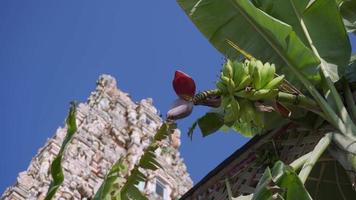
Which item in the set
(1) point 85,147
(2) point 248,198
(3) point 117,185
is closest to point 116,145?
A: (1) point 85,147

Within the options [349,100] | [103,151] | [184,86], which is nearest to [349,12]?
[349,100]

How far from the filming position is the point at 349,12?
11.6 feet

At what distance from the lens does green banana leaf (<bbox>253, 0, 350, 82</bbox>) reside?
2982mm

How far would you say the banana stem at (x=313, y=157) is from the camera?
2.36 metres

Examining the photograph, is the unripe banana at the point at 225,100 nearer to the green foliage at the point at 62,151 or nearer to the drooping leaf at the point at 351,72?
the drooping leaf at the point at 351,72

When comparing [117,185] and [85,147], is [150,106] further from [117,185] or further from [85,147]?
[117,185]

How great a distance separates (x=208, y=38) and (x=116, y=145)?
1338 cm

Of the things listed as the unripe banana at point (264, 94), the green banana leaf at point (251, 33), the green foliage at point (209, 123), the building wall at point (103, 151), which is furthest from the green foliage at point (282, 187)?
the building wall at point (103, 151)

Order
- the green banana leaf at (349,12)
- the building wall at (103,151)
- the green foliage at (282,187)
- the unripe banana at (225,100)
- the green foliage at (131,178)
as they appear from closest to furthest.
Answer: the green foliage at (282,187) → the unripe banana at (225,100) → the green foliage at (131,178) → the green banana leaf at (349,12) → the building wall at (103,151)

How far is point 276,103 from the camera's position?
9.05 ft

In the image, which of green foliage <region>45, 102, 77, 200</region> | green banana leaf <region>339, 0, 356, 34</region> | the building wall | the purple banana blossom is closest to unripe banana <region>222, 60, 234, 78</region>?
the purple banana blossom

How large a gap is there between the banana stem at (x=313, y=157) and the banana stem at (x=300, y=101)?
0.78 ft

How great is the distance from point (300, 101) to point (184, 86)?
526mm

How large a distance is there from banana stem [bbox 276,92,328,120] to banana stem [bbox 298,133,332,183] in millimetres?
238
